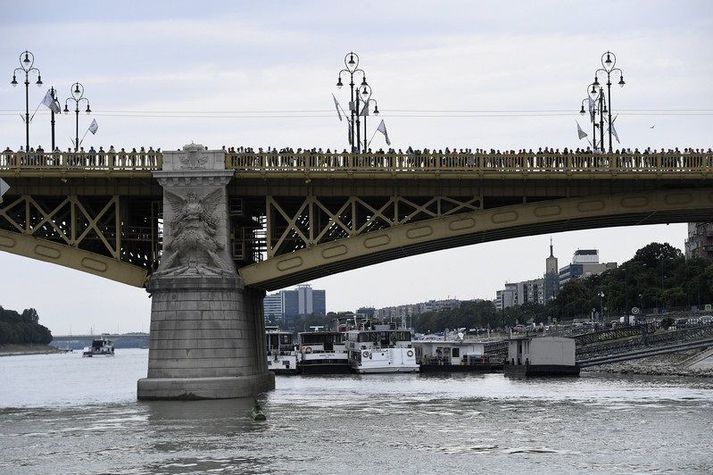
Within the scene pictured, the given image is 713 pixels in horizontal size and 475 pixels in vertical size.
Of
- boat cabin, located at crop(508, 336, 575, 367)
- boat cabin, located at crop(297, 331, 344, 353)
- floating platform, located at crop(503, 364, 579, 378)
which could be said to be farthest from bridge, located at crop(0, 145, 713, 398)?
boat cabin, located at crop(297, 331, 344, 353)

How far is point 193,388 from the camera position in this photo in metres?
65.7

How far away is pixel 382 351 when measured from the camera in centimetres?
11456

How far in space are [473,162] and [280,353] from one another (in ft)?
177

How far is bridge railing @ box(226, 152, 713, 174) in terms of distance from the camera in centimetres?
6850

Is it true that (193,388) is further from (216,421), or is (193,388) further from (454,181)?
(454,181)

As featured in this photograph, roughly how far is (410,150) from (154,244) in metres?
13.5

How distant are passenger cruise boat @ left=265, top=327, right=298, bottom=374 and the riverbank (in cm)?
2281

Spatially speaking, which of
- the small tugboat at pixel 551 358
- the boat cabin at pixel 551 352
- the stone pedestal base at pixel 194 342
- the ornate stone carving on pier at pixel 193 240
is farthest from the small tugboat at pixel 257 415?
the boat cabin at pixel 551 352

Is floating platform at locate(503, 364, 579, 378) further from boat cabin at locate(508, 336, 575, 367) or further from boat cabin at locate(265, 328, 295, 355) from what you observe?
boat cabin at locate(265, 328, 295, 355)

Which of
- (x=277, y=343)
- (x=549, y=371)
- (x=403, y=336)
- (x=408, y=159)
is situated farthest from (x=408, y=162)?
(x=277, y=343)

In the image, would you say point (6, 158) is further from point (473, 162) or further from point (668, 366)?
point (668, 366)

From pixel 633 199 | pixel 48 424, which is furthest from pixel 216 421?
pixel 633 199

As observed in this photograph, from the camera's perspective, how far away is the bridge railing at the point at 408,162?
68.5 meters

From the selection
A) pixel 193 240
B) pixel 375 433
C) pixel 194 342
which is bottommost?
pixel 375 433
